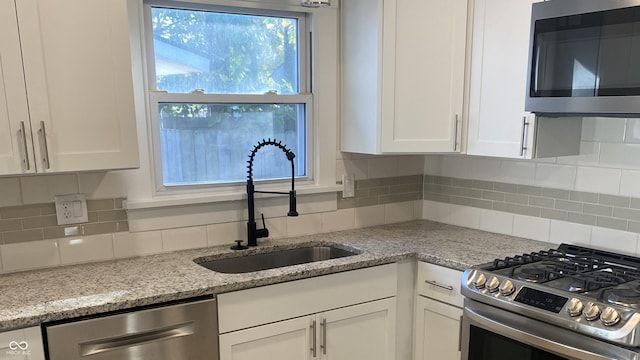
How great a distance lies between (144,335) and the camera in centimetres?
167

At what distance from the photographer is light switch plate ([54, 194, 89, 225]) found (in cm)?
196

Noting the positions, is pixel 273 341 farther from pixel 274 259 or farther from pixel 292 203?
pixel 292 203

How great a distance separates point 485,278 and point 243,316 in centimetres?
92

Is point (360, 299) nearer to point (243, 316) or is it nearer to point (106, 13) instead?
point (243, 316)

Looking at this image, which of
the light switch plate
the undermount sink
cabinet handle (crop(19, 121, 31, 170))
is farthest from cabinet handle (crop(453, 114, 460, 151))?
cabinet handle (crop(19, 121, 31, 170))

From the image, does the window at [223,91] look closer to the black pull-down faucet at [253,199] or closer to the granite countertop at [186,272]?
the black pull-down faucet at [253,199]

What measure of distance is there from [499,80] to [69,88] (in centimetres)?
174

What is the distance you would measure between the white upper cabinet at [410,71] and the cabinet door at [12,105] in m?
1.44

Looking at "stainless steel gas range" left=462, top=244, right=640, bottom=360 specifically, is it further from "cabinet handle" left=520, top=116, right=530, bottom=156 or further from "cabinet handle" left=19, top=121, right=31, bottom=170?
"cabinet handle" left=19, top=121, right=31, bottom=170

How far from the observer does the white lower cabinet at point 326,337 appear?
1.87 metres

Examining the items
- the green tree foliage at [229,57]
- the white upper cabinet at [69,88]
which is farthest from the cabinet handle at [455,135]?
the white upper cabinet at [69,88]

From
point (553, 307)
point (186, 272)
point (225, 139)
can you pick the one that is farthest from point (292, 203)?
point (553, 307)

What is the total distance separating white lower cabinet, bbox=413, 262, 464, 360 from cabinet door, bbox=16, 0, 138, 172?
1.36 metres

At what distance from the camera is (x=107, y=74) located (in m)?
1.75
